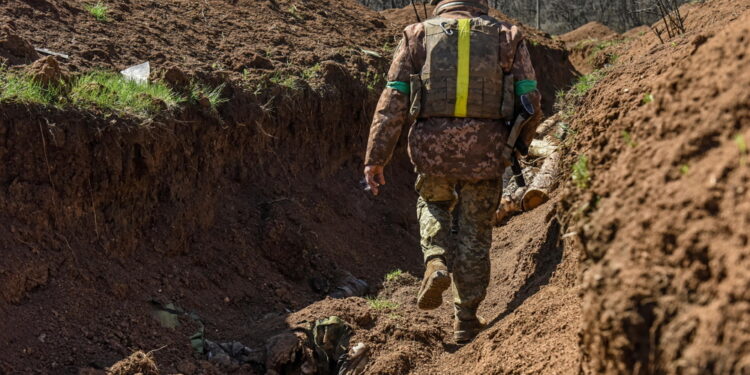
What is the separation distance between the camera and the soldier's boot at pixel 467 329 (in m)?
5.00

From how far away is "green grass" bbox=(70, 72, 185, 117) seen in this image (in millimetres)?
5547

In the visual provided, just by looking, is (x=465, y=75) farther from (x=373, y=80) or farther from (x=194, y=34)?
(x=194, y=34)

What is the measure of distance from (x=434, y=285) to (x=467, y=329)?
0.57 meters

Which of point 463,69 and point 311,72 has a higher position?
point 463,69

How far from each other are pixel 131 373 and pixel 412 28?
2578mm

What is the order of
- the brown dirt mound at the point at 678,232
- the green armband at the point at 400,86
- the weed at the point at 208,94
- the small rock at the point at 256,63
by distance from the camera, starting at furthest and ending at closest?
1. the small rock at the point at 256,63
2. the weed at the point at 208,94
3. the green armband at the point at 400,86
4. the brown dirt mound at the point at 678,232

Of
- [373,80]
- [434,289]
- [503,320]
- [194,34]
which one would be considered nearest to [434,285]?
[434,289]

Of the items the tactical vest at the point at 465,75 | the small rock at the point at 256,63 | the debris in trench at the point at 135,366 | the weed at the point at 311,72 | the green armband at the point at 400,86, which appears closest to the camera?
the debris in trench at the point at 135,366

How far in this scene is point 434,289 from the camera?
4617 mm

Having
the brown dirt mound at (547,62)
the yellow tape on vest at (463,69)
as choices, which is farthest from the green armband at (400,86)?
the brown dirt mound at (547,62)

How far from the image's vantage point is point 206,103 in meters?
6.30

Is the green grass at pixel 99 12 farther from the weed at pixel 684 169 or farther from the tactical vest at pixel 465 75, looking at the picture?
the weed at pixel 684 169

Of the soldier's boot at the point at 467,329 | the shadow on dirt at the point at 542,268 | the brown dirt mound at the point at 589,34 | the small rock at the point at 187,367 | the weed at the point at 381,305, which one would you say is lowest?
the small rock at the point at 187,367

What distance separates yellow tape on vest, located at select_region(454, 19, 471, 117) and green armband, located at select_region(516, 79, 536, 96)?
0.32 meters
